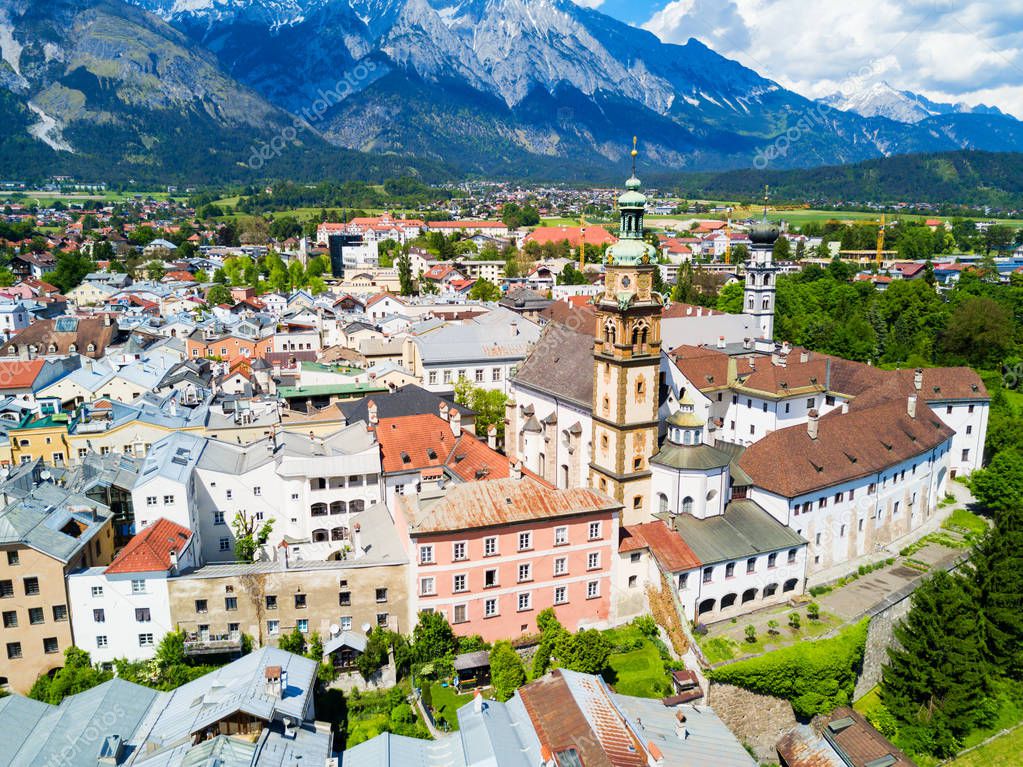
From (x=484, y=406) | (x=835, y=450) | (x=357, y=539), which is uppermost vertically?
(x=835, y=450)

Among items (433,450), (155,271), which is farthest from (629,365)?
(155,271)

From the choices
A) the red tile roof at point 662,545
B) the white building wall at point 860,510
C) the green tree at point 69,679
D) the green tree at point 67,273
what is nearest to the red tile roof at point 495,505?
the red tile roof at point 662,545

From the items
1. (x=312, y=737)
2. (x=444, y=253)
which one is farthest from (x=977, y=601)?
(x=444, y=253)

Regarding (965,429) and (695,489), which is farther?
(965,429)

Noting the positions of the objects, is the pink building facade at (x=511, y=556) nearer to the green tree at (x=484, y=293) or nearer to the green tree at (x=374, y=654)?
the green tree at (x=374, y=654)

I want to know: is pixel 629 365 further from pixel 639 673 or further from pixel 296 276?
pixel 296 276

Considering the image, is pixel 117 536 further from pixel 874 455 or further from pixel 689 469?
pixel 874 455

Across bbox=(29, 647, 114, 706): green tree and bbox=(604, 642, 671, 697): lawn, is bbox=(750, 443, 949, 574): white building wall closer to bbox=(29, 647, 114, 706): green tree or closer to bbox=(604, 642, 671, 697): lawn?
bbox=(604, 642, 671, 697): lawn

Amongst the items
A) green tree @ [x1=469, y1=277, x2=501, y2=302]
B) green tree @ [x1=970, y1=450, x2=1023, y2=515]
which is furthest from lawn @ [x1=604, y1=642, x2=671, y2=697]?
green tree @ [x1=469, y1=277, x2=501, y2=302]

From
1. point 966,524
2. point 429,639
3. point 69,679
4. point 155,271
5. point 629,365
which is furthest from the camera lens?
point 155,271
